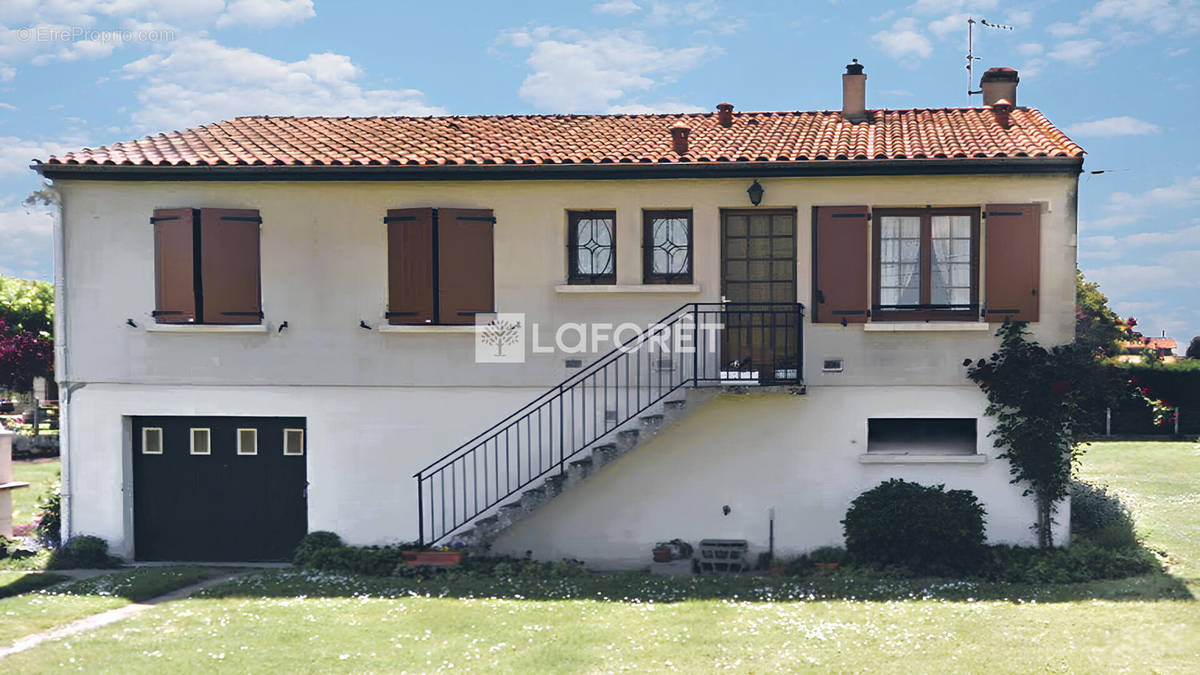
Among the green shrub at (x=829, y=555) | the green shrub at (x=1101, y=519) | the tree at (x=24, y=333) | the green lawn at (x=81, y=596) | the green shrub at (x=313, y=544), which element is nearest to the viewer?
the green lawn at (x=81, y=596)

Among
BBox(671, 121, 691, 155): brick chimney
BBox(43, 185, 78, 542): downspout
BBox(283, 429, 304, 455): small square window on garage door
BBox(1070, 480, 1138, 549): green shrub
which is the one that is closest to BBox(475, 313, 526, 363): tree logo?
BBox(283, 429, 304, 455): small square window on garage door

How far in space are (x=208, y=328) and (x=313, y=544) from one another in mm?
3157

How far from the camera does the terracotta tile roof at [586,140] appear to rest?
13750 millimetres

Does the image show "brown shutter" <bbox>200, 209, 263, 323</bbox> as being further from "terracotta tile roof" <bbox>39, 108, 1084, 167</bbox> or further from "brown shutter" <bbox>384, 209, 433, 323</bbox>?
"brown shutter" <bbox>384, 209, 433, 323</bbox>

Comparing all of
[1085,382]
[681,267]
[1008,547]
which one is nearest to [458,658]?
[681,267]

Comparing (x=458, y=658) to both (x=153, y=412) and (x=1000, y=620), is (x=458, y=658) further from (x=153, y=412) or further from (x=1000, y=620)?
(x=153, y=412)

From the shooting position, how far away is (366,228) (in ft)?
46.3

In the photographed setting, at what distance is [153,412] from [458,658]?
6.94m

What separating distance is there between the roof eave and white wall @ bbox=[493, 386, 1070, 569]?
2787 millimetres

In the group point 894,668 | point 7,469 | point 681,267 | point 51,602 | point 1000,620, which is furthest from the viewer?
point 7,469

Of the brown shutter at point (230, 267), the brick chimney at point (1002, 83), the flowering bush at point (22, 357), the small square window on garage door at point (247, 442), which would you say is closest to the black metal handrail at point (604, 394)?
the small square window on garage door at point (247, 442)

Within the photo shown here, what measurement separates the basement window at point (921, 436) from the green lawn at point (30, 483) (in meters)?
13.2

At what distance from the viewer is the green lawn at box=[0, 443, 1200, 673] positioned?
952 centimetres

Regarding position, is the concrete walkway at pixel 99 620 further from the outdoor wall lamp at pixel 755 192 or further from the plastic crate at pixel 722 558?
the outdoor wall lamp at pixel 755 192
